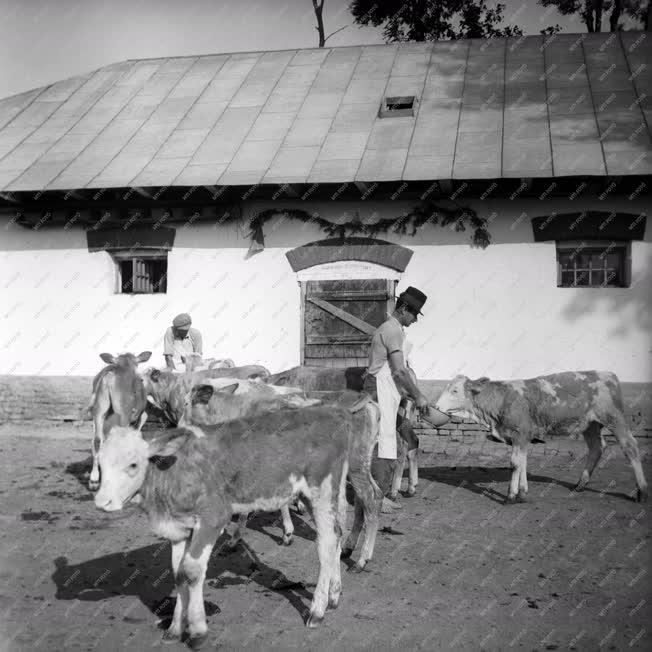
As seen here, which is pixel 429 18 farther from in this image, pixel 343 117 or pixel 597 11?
pixel 343 117

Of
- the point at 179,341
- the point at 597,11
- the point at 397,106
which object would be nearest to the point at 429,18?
the point at 597,11

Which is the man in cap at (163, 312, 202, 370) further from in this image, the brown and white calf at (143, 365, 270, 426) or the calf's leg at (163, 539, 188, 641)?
the calf's leg at (163, 539, 188, 641)

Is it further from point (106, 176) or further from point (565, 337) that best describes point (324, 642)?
point (106, 176)

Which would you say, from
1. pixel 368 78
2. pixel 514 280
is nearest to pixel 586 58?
pixel 368 78

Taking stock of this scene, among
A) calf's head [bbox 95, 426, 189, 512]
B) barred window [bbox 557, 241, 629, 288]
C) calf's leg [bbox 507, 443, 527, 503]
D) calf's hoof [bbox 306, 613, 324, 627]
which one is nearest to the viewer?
calf's head [bbox 95, 426, 189, 512]

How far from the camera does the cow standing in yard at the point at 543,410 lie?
7.45 meters

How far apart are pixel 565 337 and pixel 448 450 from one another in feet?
8.06

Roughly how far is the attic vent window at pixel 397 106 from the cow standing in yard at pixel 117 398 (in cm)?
Answer: 677

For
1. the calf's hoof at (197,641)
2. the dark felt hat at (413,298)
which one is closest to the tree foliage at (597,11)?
the dark felt hat at (413,298)

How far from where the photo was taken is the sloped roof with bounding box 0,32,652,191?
10.5 metres

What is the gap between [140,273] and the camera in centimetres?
1188

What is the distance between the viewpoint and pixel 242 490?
4.14 meters

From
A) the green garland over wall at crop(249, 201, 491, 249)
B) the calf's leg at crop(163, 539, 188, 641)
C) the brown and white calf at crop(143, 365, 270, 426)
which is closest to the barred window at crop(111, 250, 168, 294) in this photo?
the green garland over wall at crop(249, 201, 491, 249)

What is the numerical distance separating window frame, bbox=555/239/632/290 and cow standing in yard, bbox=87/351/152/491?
639 cm
